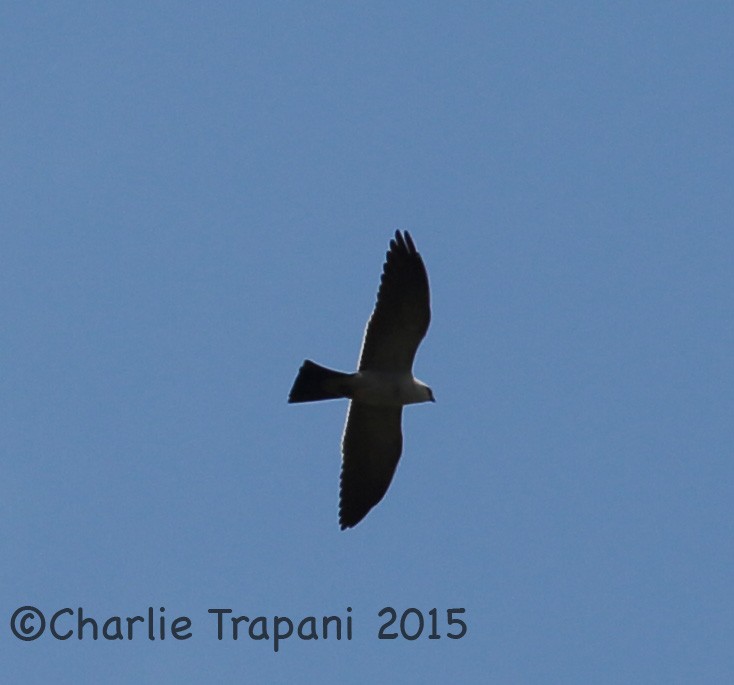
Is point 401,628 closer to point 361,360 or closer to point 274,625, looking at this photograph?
point 274,625

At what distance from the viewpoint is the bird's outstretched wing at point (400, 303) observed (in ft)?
52.6

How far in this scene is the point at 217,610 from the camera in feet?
52.3

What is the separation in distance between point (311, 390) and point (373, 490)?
1946mm

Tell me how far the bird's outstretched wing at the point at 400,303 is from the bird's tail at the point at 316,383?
486 millimetres

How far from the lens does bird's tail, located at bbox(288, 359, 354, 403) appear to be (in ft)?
52.4

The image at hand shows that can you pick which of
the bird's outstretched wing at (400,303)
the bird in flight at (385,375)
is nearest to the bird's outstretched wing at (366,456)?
the bird in flight at (385,375)

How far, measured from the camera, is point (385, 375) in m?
16.4

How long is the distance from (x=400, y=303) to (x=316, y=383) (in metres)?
1.26

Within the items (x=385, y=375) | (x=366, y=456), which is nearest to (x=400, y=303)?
(x=385, y=375)

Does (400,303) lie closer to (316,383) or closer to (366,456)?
(316,383)

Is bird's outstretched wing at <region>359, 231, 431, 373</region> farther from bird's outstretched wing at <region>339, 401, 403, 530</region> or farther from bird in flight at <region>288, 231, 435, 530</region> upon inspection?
bird's outstretched wing at <region>339, 401, 403, 530</region>

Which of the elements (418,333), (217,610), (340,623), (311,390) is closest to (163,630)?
(217,610)

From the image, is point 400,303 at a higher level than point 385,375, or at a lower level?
higher

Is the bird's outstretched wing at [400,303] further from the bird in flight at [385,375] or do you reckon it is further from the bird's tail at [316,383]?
the bird's tail at [316,383]
